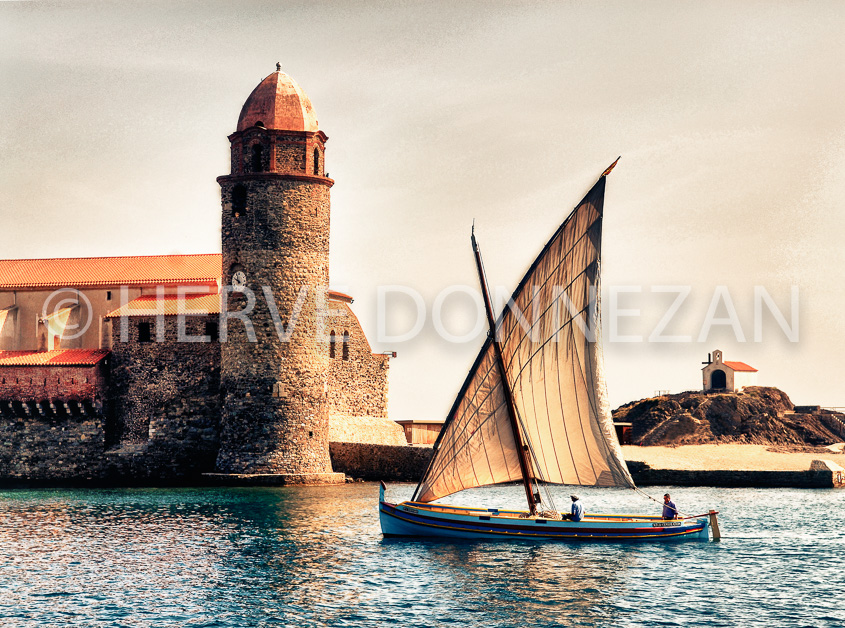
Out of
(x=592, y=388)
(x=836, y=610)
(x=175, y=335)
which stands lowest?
(x=836, y=610)

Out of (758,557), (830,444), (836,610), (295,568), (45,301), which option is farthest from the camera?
(830,444)

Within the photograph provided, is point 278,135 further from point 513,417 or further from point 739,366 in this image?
point 739,366

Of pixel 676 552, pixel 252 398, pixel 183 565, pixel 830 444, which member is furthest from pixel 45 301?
pixel 830 444

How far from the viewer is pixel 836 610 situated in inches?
871

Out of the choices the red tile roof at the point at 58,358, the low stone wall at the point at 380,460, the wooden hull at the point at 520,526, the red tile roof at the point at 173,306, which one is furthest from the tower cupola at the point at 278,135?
the wooden hull at the point at 520,526

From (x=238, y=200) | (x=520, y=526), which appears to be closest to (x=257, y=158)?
(x=238, y=200)

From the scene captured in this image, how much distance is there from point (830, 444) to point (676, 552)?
5845 centimetres

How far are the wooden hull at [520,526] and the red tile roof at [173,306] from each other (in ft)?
72.1

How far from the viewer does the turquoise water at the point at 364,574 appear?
69.4 ft

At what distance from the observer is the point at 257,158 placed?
157 ft

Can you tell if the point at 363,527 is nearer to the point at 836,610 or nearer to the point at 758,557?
the point at 758,557

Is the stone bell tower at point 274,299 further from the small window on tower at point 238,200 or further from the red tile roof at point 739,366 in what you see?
the red tile roof at point 739,366

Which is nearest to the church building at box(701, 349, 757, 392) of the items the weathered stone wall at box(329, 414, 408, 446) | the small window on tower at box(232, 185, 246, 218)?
the weathered stone wall at box(329, 414, 408, 446)

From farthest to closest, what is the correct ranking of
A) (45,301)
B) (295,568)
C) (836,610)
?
(45,301), (295,568), (836,610)
